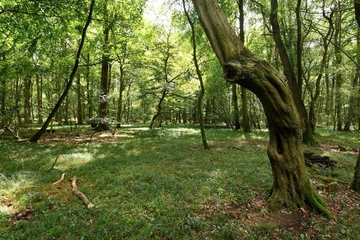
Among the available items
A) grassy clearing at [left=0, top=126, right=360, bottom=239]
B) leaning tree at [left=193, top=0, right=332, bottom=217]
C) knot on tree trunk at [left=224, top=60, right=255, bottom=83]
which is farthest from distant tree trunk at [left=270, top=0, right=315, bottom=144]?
knot on tree trunk at [left=224, top=60, right=255, bottom=83]

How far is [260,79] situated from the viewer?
3746 mm

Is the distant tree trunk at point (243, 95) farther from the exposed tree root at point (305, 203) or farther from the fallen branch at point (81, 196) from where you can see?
the fallen branch at point (81, 196)

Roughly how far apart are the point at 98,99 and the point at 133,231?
1242 cm

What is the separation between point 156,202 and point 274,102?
3.14m

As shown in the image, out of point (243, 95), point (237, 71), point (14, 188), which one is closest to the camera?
point (237, 71)

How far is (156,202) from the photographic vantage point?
452 cm

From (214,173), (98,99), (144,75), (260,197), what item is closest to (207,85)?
(144,75)

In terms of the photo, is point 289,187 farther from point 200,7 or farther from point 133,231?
point 200,7

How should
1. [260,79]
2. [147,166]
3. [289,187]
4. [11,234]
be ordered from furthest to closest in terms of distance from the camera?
[147,166]
[289,187]
[260,79]
[11,234]

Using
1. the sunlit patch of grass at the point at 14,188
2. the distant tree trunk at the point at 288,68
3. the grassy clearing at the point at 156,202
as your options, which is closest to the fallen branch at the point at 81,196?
the grassy clearing at the point at 156,202

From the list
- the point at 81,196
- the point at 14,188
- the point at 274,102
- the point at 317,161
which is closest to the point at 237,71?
the point at 274,102

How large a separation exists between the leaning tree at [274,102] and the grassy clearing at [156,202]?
37 cm

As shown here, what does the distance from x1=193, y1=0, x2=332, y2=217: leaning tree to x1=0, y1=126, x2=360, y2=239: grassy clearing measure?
0.37 m

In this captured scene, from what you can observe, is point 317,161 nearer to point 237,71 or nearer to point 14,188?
point 237,71
